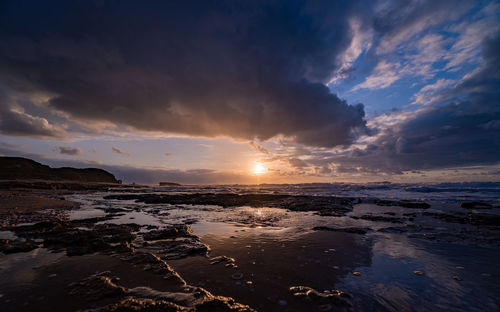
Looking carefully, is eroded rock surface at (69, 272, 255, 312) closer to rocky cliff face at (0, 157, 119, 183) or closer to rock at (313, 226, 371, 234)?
rock at (313, 226, 371, 234)

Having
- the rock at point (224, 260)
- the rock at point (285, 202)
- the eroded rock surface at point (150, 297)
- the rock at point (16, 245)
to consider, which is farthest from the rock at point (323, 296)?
the rock at point (285, 202)

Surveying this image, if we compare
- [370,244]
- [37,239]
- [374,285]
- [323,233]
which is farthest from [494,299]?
[37,239]

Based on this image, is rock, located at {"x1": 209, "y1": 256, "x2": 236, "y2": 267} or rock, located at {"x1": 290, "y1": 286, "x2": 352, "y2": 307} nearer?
rock, located at {"x1": 290, "y1": 286, "x2": 352, "y2": 307}

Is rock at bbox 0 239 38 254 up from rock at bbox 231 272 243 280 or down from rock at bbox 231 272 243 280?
up

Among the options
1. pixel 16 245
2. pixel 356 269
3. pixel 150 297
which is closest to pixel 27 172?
pixel 16 245

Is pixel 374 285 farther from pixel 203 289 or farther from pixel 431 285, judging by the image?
pixel 203 289

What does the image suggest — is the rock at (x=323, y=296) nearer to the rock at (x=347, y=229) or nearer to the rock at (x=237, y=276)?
the rock at (x=237, y=276)

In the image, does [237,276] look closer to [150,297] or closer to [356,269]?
[150,297]

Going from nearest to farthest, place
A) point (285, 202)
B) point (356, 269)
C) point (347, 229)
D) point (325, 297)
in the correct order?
point (325, 297), point (356, 269), point (347, 229), point (285, 202)

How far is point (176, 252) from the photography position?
5945 mm

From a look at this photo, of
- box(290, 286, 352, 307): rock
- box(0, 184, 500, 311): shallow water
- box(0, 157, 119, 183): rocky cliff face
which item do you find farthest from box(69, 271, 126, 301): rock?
box(0, 157, 119, 183): rocky cliff face

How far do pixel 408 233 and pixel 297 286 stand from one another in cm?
776

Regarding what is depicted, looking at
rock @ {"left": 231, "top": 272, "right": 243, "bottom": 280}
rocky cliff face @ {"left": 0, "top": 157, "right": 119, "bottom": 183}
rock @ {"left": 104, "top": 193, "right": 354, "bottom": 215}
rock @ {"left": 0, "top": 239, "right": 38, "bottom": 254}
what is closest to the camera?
rock @ {"left": 231, "top": 272, "right": 243, "bottom": 280}

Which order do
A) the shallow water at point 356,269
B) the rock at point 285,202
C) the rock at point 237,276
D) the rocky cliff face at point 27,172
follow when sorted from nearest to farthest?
the shallow water at point 356,269, the rock at point 237,276, the rock at point 285,202, the rocky cliff face at point 27,172
